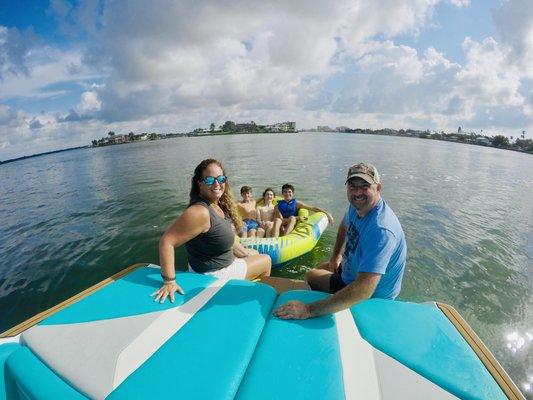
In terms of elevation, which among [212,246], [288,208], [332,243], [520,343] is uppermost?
[212,246]

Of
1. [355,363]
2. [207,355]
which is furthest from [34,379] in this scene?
[355,363]

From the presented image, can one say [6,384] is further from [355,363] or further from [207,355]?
[355,363]

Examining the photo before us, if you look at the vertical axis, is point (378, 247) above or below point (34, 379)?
above

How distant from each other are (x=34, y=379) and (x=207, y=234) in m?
1.79

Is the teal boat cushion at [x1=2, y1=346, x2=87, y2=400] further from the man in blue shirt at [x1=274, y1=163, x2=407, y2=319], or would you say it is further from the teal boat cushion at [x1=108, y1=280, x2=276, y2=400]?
the man in blue shirt at [x1=274, y1=163, x2=407, y2=319]

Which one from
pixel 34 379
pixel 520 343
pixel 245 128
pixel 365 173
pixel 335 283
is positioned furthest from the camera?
pixel 245 128

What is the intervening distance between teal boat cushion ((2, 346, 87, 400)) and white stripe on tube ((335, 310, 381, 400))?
1725 mm

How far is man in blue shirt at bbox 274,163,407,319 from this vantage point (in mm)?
2451

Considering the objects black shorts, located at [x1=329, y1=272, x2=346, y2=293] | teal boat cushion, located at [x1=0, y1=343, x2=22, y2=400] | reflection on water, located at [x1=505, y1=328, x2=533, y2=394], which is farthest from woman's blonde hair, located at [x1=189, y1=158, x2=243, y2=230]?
reflection on water, located at [x1=505, y1=328, x2=533, y2=394]

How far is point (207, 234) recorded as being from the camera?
10.6 ft

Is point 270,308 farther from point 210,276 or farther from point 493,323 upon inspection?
point 493,323

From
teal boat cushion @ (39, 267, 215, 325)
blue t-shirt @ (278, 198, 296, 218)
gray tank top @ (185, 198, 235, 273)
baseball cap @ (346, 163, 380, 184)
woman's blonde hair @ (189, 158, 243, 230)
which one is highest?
baseball cap @ (346, 163, 380, 184)

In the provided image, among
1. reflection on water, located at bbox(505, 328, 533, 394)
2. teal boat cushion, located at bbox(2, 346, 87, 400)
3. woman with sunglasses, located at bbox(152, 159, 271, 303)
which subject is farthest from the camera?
reflection on water, located at bbox(505, 328, 533, 394)

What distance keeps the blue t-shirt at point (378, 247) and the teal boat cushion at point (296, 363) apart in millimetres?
660
